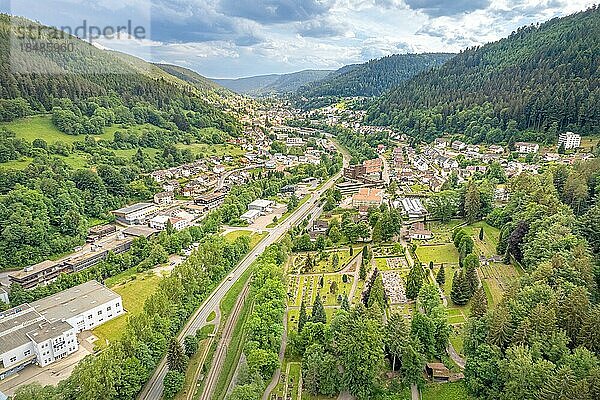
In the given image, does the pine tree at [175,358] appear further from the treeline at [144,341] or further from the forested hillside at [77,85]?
the forested hillside at [77,85]

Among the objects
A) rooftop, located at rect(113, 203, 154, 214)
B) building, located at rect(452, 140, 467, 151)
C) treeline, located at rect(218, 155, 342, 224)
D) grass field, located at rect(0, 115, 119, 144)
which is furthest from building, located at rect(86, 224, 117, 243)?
building, located at rect(452, 140, 467, 151)

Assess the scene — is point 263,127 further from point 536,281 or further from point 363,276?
point 536,281

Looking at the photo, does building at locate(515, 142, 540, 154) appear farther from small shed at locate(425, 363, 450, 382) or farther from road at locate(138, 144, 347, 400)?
small shed at locate(425, 363, 450, 382)

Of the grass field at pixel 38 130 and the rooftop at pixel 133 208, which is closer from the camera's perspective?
the rooftop at pixel 133 208

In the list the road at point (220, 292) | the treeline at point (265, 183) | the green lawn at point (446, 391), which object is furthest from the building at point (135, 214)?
the green lawn at point (446, 391)

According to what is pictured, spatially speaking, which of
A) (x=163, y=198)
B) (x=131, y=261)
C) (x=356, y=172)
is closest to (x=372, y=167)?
(x=356, y=172)

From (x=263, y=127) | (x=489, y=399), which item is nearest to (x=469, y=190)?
(x=489, y=399)
